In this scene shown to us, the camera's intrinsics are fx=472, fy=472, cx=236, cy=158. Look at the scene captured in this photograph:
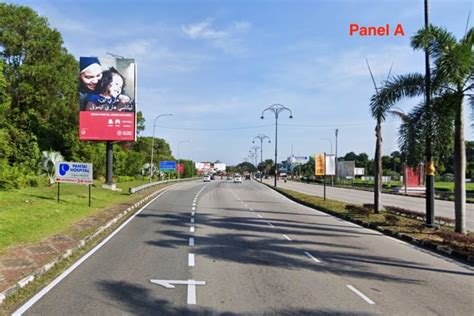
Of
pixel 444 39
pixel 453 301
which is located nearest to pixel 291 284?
pixel 453 301

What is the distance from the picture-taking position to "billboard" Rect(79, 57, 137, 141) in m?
39.2

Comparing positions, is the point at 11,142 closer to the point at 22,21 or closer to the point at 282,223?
the point at 22,21

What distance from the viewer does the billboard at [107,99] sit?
129 ft

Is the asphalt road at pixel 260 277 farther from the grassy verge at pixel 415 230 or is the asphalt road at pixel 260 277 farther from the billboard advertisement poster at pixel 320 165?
the billboard advertisement poster at pixel 320 165

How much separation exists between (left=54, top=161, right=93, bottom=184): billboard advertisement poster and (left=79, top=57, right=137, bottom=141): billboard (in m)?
16.2

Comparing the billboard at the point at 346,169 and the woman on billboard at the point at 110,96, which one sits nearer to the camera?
the woman on billboard at the point at 110,96

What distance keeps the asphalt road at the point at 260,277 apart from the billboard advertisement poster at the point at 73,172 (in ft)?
29.7

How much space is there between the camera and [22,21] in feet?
153

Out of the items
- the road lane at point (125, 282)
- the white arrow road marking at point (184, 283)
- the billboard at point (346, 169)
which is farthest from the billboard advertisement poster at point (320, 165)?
the billboard at point (346, 169)

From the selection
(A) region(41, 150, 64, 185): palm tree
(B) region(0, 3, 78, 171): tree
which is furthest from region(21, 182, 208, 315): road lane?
(B) region(0, 3, 78, 171): tree

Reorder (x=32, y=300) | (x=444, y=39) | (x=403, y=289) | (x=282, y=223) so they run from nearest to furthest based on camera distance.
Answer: (x=32, y=300)
(x=403, y=289)
(x=444, y=39)
(x=282, y=223)

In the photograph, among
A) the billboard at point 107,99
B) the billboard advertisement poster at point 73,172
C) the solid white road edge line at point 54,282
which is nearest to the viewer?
Answer: the solid white road edge line at point 54,282

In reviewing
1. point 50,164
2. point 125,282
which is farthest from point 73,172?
point 125,282

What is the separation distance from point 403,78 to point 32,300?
599 inches
